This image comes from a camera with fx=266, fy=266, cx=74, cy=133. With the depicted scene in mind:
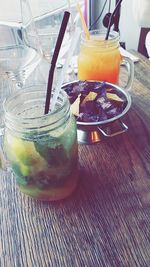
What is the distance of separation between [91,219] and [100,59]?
36cm

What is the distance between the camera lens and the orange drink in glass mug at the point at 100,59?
594 mm

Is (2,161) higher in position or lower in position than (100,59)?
lower

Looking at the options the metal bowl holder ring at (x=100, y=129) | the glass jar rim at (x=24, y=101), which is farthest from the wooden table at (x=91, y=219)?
the glass jar rim at (x=24, y=101)

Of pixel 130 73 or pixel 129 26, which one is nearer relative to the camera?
pixel 130 73

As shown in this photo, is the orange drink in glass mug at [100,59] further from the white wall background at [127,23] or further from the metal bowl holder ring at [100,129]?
the white wall background at [127,23]

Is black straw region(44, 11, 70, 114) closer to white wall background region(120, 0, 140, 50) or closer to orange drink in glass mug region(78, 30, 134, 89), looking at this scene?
orange drink in glass mug region(78, 30, 134, 89)

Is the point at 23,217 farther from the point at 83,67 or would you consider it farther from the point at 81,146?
the point at 83,67

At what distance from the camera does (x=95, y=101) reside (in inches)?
20.1

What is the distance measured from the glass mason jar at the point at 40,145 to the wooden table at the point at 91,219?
3 cm

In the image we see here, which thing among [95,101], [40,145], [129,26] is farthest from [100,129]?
[129,26]

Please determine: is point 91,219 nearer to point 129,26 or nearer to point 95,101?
point 95,101

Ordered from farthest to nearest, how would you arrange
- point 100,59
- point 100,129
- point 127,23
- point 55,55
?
point 127,23
point 100,59
point 100,129
point 55,55

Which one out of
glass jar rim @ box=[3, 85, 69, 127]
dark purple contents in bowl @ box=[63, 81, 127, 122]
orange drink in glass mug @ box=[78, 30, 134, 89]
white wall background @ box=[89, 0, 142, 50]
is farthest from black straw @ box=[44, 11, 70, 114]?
white wall background @ box=[89, 0, 142, 50]

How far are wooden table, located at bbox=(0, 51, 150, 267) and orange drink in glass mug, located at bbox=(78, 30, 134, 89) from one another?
200 millimetres
